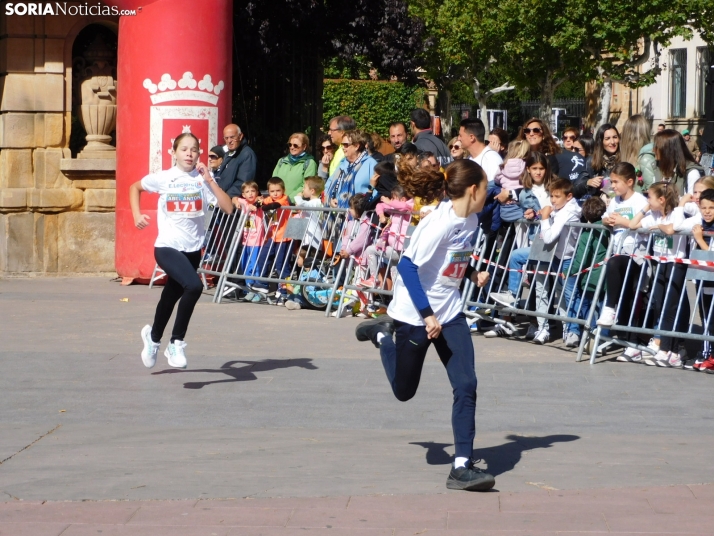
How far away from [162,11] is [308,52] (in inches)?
150

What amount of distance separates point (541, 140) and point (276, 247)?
3.14 metres

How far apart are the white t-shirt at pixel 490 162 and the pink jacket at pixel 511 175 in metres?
0.04

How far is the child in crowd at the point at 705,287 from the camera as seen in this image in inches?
361

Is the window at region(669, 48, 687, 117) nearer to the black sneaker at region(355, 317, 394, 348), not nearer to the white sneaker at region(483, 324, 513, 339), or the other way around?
the white sneaker at region(483, 324, 513, 339)

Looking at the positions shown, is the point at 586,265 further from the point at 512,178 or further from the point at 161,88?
the point at 161,88

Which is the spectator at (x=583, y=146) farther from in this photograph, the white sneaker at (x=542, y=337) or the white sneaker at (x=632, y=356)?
the white sneaker at (x=632, y=356)

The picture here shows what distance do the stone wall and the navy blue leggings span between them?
9.51 m

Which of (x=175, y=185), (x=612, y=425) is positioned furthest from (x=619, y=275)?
(x=175, y=185)

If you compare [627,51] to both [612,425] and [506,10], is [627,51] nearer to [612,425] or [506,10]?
[506,10]

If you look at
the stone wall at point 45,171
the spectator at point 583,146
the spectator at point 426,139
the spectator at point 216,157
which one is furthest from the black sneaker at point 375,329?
the stone wall at point 45,171

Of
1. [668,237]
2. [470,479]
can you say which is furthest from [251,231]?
[470,479]

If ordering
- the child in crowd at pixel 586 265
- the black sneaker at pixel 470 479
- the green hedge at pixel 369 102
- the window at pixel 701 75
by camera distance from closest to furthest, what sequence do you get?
the black sneaker at pixel 470 479 < the child in crowd at pixel 586 265 < the green hedge at pixel 369 102 < the window at pixel 701 75

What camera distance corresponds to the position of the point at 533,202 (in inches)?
424

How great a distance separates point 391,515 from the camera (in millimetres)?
5289
